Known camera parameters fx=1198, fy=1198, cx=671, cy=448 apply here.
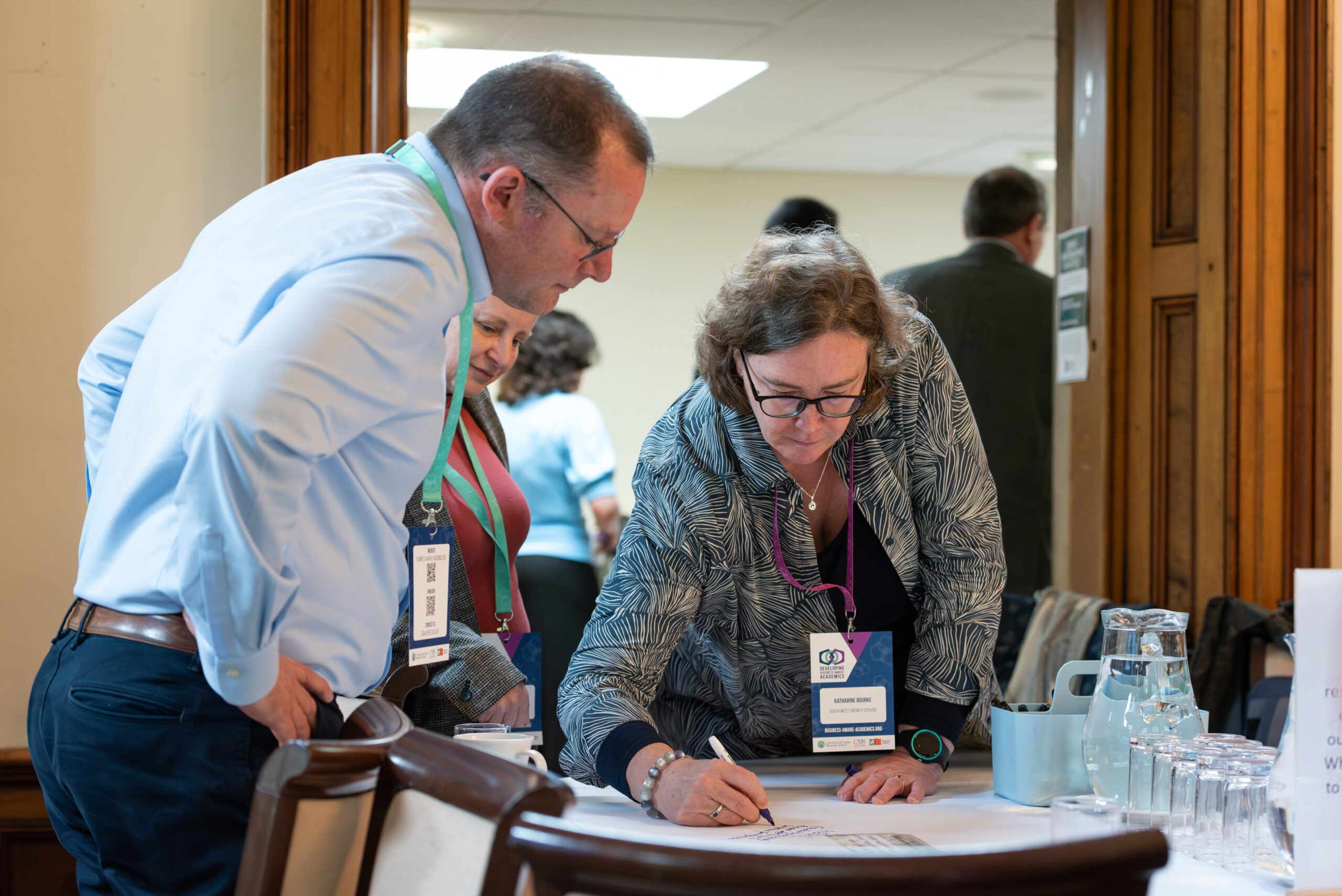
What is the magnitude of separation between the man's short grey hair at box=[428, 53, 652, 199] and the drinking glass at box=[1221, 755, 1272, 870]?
952mm

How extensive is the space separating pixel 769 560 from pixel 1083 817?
646 millimetres

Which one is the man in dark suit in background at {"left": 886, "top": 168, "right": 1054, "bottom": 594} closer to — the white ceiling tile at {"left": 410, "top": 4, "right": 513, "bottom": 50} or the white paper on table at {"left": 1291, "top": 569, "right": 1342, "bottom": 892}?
the white ceiling tile at {"left": 410, "top": 4, "right": 513, "bottom": 50}

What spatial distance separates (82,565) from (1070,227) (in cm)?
261

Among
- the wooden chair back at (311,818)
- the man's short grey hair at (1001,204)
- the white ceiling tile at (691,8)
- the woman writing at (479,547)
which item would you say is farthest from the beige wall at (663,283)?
the wooden chair back at (311,818)

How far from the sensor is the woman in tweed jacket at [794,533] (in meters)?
1.65

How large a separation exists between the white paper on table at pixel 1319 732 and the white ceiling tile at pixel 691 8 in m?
3.84

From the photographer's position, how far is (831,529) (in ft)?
5.95

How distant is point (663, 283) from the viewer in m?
7.73

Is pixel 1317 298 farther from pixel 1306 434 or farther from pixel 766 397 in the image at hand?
pixel 766 397

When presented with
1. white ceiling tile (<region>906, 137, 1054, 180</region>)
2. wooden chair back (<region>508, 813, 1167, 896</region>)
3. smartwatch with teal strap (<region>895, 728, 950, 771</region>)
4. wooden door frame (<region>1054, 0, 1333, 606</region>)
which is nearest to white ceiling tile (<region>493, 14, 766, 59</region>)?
white ceiling tile (<region>906, 137, 1054, 180</region>)

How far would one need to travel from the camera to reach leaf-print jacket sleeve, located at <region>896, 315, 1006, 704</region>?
175 centimetres

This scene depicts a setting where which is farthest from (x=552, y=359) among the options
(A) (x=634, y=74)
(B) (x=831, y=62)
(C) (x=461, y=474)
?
(B) (x=831, y=62)

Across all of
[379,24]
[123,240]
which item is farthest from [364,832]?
[379,24]

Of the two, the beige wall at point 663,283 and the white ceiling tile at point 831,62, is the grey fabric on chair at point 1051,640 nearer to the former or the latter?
the white ceiling tile at point 831,62
